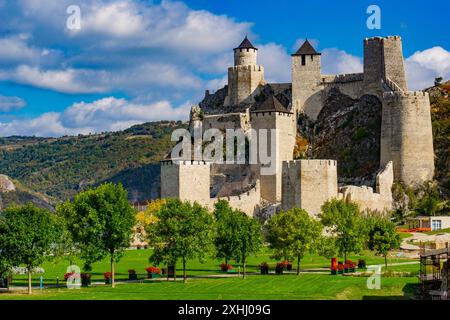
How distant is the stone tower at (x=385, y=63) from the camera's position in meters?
82.2

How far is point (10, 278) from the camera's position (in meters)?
46.3

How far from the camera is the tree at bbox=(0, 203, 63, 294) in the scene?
147 ft

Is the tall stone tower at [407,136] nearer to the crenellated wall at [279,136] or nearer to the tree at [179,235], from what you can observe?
the crenellated wall at [279,136]

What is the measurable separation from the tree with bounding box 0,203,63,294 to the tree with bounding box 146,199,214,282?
5.59 metres

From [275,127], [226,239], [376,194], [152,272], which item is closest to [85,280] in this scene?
[152,272]

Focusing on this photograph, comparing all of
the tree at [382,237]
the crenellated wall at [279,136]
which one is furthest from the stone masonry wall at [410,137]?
the tree at [382,237]

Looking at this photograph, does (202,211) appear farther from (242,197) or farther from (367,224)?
(242,197)

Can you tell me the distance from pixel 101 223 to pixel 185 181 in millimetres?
21729

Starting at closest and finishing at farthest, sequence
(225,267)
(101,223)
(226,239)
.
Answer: (101,223), (226,239), (225,267)

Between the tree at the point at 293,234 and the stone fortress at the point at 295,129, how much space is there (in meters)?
15.2

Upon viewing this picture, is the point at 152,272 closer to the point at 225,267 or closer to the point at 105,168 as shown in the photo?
the point at 225,267

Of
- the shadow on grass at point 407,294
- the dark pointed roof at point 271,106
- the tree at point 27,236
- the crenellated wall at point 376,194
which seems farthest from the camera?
the dark pointed roof at point 271,106

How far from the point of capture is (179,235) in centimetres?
5003
